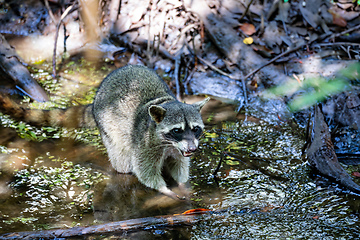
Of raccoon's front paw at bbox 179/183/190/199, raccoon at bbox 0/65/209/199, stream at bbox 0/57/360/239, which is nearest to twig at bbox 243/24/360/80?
stream at bbox 0/57/360/239

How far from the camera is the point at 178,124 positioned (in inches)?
147

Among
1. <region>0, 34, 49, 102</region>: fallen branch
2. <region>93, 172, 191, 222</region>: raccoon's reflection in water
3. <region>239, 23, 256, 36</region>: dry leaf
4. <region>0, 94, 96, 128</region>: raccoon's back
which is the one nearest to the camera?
<region>93, 172, 191, 222</region>: raccoon's reflection in water

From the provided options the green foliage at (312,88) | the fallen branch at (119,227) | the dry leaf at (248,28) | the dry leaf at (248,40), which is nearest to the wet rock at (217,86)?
the green foliage at (312,88)

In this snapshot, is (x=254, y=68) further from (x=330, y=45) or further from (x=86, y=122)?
(x=86, y=122)

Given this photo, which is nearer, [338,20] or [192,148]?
[192,148]

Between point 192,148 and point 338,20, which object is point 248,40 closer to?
point 338,20

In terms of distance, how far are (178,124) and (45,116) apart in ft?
7.62

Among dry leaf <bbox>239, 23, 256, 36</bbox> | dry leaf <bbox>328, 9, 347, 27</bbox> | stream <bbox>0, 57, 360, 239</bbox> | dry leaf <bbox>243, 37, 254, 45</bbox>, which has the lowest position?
stream <bbox>0, 57, 360, 239</bbox>

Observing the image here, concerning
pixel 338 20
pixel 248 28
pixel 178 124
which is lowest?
pixel 178 124

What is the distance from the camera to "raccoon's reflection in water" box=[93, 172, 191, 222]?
3.67m

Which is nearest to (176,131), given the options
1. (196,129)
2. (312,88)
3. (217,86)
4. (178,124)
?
(178,124)

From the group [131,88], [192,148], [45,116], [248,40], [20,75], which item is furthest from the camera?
[248,40]

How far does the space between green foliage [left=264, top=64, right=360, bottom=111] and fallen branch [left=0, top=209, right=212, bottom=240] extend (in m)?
2.62

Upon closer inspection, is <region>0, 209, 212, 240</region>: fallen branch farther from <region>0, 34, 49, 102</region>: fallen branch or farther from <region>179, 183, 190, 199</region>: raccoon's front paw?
<region>0, 34, 49, 102</region>: fallen branch
